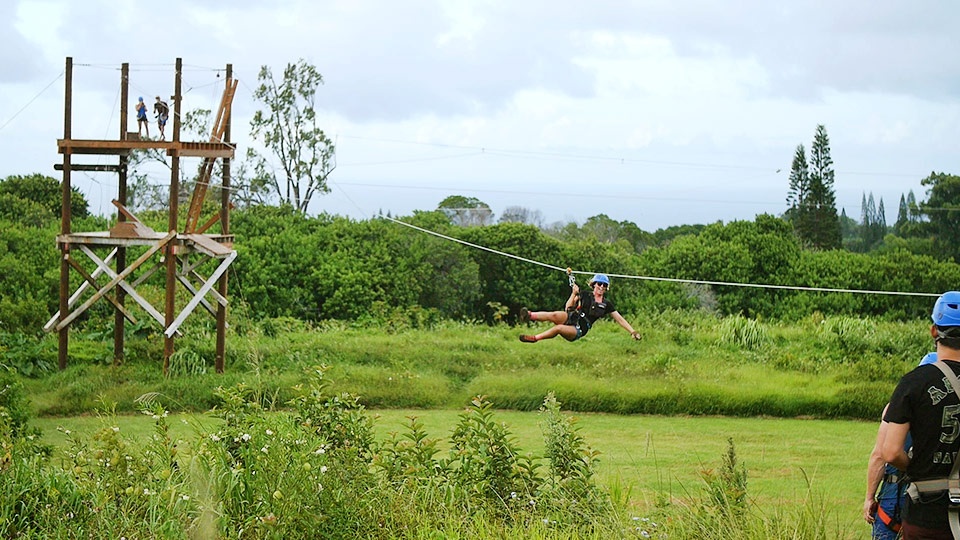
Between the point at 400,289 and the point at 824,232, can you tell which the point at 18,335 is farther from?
the point at 824,232

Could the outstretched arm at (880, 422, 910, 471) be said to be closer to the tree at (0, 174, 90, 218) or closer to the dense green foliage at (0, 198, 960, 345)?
the dense green foliage at (0, 198, 960, 345)

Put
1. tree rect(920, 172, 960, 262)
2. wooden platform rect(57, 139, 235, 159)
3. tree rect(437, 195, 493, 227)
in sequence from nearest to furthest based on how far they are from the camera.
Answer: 1. wooden platform rect(57, 139, 235, 159)
2. tree rect(437, 195, 493, 227)
3. tree rect(920, 172, 960, 262)

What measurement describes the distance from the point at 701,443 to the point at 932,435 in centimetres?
890

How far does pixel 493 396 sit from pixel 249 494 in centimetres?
1092

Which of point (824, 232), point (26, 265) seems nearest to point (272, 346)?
point (26, 265)

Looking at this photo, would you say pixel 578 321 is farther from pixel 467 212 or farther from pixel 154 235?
pixel 467 212

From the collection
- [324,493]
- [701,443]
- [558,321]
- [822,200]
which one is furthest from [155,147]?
[822,200]

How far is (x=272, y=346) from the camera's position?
18.4 metres

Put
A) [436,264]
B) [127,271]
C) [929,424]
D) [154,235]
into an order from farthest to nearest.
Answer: [436,264] → [154,235] → [127,271] → [929,424]

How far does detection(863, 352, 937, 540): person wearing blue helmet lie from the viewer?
5.54 metres

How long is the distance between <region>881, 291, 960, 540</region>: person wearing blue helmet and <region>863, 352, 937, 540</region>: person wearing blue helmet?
0.13 m

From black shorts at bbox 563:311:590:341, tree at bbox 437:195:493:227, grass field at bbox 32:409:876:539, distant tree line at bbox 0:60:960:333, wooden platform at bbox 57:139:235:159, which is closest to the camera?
black shorts at bbox 563:311:590:341

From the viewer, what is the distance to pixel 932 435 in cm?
525

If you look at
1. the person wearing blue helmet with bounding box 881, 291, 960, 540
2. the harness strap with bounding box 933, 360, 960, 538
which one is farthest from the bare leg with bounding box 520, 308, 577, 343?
the harness strap with bounding box 933, 360, 960, 538
